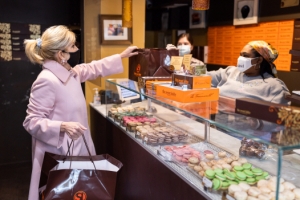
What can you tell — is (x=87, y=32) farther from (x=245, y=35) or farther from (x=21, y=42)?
(x=245, y=35)

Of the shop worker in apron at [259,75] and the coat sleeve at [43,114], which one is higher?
the shop worker in apron at [259,75]

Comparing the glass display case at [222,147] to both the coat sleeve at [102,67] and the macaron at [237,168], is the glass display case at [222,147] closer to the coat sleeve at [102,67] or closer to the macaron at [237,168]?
the macaron at [237,168]

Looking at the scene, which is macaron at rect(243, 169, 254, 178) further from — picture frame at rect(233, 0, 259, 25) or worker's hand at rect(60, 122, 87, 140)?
picture frame at rect(233, 0, 259, 25)

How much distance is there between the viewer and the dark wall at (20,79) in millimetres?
3734

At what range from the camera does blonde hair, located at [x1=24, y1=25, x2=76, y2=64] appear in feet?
6.40

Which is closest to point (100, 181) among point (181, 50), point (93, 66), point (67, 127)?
point (67, 127)

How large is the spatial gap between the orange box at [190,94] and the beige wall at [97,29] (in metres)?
1.87

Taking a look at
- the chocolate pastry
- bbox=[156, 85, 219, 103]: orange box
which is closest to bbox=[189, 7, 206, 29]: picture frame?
bbox=[156, 85, 219, 103]: orange box

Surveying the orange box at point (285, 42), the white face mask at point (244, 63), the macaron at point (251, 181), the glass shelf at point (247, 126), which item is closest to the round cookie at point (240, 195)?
the macaron at point (251, 181)

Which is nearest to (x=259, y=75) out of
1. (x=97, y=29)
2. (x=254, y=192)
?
(x=254, y=192)

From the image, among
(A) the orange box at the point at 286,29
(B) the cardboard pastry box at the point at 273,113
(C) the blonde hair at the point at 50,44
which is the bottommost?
(B) the cardboard pastry box at the point at 273,113

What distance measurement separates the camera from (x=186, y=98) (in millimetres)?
1685

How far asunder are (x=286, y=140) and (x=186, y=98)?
0.70 m

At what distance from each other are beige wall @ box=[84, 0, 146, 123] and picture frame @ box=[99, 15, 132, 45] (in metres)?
0.05
